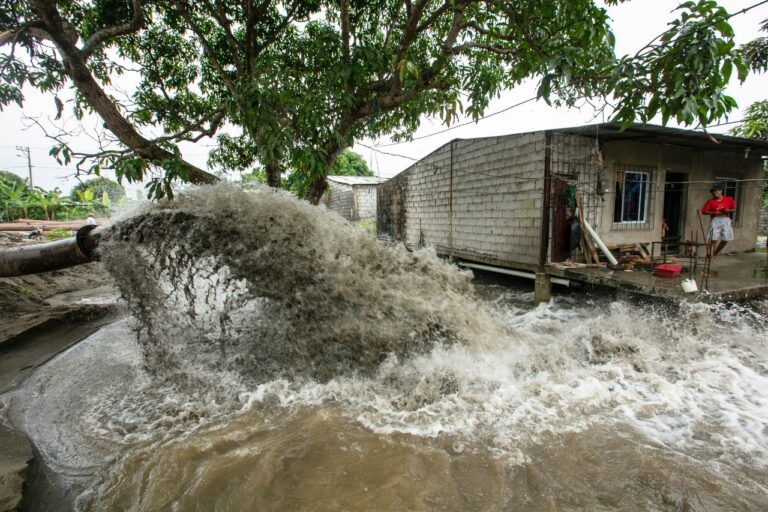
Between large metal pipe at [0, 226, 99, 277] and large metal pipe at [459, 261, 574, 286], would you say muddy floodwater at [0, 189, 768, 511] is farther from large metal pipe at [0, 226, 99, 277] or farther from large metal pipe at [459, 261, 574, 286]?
large metal pipe at [459, 261, 574, 286]

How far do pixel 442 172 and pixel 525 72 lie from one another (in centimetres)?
696

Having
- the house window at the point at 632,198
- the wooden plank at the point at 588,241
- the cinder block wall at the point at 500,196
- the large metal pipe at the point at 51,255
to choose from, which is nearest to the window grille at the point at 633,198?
the house window at the point at 632,198

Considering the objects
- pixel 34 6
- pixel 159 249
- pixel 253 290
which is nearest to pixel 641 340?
pixel 253 290

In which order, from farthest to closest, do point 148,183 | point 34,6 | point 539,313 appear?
point 539,313
point 34,6
point 148,183

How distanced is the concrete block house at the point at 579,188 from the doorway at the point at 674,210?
25 millimetres

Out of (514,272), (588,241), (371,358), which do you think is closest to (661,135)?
(588,241)

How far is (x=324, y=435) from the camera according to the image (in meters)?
3.36

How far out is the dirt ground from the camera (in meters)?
2.96

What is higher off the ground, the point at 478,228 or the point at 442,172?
the point at 442,172

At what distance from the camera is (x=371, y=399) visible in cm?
405

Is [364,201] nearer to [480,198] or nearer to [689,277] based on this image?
[480,198]

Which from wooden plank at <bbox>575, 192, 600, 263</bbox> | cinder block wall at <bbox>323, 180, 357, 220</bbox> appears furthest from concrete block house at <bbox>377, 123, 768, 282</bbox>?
cinder block wall at <bbox>323, 180, 357, 220</bbox>

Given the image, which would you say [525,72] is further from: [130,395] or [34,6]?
[130,395]

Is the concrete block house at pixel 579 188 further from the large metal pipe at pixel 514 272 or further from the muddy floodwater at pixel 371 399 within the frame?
the muddy floodwater at pixel 371 399
